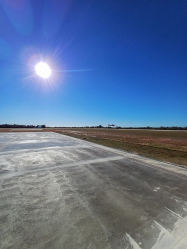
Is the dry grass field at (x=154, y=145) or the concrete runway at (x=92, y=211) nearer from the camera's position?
the concrete runway at (x=92, y=211)

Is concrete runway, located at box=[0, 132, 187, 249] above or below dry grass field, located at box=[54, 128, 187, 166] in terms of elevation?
below

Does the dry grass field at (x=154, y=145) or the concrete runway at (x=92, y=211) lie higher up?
the dry grass field at (x=154, y=145)

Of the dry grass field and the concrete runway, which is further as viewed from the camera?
the dry grass field

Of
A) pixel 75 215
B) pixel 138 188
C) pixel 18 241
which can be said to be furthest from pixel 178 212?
pixel 18 241

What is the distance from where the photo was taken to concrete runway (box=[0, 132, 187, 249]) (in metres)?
2.01

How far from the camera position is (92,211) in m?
2.71

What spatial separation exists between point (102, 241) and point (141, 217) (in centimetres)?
104

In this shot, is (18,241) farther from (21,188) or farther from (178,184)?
(178,184)

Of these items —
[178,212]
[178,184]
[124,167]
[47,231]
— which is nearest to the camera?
[47,231]

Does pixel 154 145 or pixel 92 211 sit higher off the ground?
pixel 154 145

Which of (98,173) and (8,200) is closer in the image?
(8,200)

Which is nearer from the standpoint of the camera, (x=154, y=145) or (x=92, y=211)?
(x=92, y=211)

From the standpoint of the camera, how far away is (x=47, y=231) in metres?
2.17

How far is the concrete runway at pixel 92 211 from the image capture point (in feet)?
6.60
